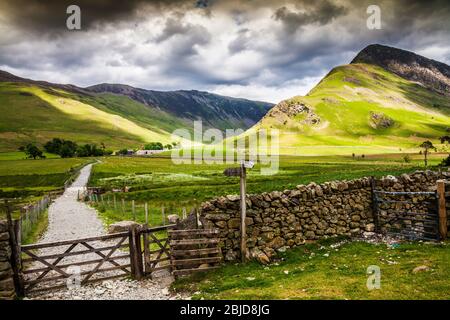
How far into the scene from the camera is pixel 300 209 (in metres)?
18.6

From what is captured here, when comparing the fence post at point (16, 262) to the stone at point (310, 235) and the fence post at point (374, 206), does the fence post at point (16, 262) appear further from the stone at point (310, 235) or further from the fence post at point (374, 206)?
the fence post at point (374, 206)

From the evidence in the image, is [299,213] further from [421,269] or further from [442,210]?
[442,210]

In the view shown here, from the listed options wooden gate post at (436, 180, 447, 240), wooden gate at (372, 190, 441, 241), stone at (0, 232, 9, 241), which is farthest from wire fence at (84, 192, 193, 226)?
wooden gate post at (436, 180, 447, 240)

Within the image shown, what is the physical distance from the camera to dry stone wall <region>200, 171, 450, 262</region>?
17.1 m

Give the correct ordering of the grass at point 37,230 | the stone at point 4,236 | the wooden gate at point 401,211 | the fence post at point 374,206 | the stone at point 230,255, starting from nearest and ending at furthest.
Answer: the stone at point 4,236 < the stone at point 230,255 < the wooden gate at point 401,211 < the fence post at point 374,206 < the grass at point 37,230

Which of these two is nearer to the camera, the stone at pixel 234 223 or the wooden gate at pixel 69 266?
the wooden gate at pixel 69 266

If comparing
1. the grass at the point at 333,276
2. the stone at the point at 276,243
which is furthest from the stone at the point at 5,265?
the stone at the point at 276,243

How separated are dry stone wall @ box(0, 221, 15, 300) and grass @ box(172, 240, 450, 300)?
642 centimetres

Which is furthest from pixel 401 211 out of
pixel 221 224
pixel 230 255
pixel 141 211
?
pixel 141 211

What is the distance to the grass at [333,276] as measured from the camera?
1144 cm

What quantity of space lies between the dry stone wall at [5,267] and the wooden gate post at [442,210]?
1965 centimetres

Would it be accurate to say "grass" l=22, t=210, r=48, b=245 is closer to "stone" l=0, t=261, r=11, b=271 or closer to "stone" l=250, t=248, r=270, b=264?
"stone" l=0, t=261, r=11, b=271

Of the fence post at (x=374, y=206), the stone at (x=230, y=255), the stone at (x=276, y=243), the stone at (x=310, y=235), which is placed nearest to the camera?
the stone at (x=230, y=255)
